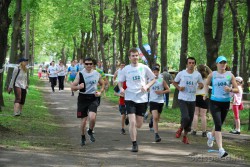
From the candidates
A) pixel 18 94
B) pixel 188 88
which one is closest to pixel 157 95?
pixel 188 88

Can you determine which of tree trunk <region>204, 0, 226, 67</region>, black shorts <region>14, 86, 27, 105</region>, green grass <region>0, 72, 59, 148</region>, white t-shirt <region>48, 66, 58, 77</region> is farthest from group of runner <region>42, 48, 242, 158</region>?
white t-shirt <region>48, 66, 58, 77</region>

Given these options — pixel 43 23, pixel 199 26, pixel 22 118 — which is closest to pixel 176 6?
pixel 199 26

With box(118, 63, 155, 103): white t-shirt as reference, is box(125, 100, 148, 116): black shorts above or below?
below

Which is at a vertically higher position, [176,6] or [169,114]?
[176,6]

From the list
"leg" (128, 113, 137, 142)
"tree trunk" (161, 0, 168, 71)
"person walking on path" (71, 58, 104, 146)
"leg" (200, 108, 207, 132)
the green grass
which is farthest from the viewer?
"tree trunk" (161, 0, 168, 71)

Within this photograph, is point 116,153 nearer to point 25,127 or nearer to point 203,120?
point 203,120

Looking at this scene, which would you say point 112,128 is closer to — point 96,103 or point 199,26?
point 96,103

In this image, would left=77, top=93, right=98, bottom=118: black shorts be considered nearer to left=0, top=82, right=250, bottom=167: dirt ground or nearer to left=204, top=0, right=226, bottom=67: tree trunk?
left=0, top=82, right=250, bottom=167: dirt ground

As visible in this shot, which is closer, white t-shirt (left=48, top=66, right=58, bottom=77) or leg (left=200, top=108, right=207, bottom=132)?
leg (left=200, top=108, right=207, bottom=132)

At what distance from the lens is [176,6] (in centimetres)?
4259

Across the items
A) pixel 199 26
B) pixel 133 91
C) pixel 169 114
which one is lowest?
pixel 169 114

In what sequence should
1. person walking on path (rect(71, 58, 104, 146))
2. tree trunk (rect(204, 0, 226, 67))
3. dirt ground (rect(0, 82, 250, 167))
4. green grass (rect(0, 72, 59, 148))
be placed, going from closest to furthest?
dirt ground (rect(0, 82, 250, 167)) → green grass (rect(0, 72, 59, 148)) → person walking on path (rect(71, 58, 104, 146)) → tree trunk (rect(204, 0, 226, 67))

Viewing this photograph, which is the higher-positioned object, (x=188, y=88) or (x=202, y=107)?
(x=188, y=88)

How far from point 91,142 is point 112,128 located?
123 inches
